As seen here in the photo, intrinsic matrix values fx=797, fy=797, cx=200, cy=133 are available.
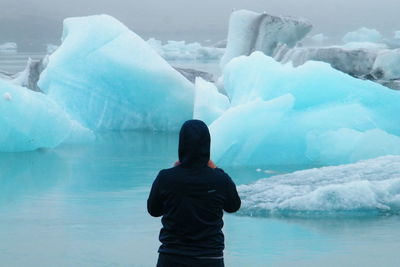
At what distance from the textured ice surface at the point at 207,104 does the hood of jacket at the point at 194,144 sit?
21.4 feet

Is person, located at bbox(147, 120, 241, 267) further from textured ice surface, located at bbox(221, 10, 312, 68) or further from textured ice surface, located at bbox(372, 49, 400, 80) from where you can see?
textured ice surface, located at bbox(221, 10, 312, 68)

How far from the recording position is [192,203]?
2.28m

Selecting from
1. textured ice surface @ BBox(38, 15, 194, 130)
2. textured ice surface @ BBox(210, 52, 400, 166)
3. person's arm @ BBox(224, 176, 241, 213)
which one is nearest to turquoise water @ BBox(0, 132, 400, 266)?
textured ice surface @ BBox(210, 52, 400, 166)

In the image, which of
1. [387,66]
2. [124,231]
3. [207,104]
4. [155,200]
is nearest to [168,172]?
[155,200]

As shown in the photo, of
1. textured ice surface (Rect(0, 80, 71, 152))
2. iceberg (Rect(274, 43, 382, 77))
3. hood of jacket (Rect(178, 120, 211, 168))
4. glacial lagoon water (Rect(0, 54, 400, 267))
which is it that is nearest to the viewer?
hood of jacket (Rect(178, 120, 211, 168))

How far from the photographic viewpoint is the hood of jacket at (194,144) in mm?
2234

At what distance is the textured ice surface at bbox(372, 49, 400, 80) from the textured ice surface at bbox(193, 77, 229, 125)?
373 cm

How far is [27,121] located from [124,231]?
3906 millimetres

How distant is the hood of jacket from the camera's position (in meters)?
2.23

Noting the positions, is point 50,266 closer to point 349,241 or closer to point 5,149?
point 349,241

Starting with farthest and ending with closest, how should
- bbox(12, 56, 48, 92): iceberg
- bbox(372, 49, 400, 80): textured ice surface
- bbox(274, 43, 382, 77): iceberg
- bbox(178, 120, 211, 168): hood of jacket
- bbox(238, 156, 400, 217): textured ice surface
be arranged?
bbox(12, 56, 48, 92): iceberg, bbox(274, 43, 382, 77): iceberg, bbox(372, 49, 400, 80): textured ice surface, bbox(238, 156, 400, 217): textured ice surface, bbox(178, 120, 211, 168): hood of jacket

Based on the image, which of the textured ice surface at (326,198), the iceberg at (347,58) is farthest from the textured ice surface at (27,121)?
the iceberg at (347,58)

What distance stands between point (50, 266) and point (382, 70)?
9.08m

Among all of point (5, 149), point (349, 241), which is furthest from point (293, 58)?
point (349, 241)
